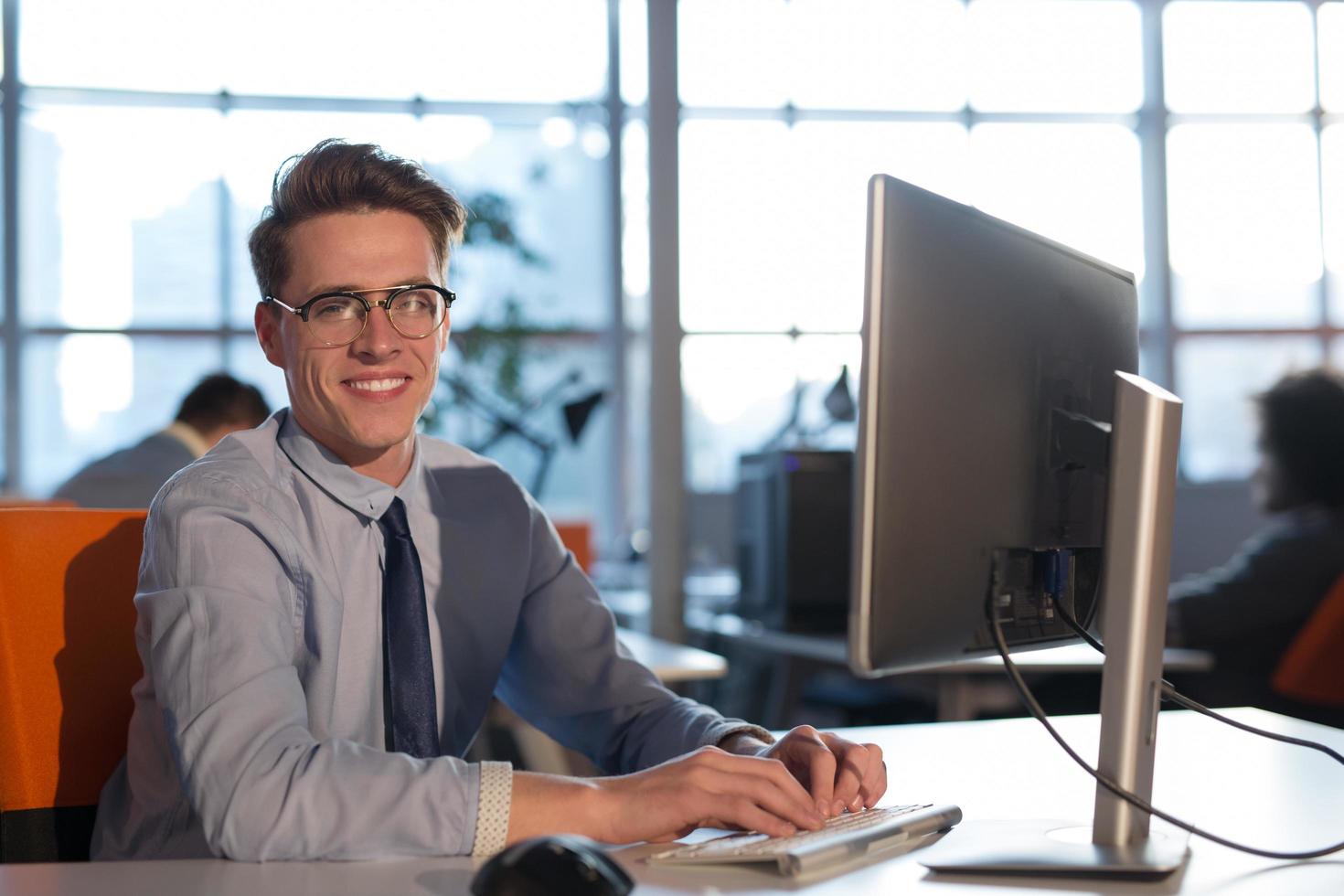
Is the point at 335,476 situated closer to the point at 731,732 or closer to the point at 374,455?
the point at 374,455

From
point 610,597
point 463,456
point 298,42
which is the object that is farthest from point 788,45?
point 463,456

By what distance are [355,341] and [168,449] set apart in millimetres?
2654

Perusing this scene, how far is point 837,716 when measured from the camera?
233 inches

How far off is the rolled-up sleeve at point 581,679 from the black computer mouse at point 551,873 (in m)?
0.62

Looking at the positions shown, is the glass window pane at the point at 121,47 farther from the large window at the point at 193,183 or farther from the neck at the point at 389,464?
the neck at the point at 389,464

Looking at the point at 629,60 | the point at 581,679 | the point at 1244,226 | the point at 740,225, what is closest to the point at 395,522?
the point at 581,679

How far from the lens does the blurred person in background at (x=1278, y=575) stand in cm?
323

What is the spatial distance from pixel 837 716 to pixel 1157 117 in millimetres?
4384

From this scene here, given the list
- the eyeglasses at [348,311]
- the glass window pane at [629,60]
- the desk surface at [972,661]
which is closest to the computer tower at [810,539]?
the desk surface at [972,661]

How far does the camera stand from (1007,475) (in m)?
1.03

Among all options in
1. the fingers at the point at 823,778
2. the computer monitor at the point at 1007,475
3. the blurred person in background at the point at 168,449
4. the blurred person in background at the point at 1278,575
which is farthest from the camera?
the blurred person in background at the point at 168,449

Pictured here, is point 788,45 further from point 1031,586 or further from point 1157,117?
point 1031,586

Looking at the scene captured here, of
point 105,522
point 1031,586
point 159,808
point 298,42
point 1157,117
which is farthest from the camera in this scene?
point 1157,117

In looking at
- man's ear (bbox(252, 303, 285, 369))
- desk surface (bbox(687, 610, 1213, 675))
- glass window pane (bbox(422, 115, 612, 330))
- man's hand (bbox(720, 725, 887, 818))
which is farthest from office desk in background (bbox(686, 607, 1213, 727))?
glass window pane (bbox(422, 115, 612, 330))
